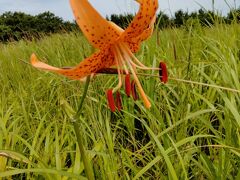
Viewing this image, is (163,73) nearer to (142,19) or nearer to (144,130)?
(142,19)

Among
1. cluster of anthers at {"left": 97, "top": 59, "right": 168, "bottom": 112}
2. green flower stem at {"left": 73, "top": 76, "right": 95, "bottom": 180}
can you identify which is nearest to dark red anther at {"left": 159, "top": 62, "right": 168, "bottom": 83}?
cluster of anthers at {"left": 97, "top": 59, "right": 168, "bottom": 112}

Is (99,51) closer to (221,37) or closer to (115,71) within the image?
(115,71)

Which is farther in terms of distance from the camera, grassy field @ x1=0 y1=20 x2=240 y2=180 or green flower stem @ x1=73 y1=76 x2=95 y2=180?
grassy field @ x1=0 y1=20 x2=240 y2=180

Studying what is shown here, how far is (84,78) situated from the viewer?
641mm

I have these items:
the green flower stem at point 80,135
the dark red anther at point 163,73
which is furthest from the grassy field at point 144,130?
the dark red anther at point 163,73

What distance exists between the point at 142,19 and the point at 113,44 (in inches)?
2.3

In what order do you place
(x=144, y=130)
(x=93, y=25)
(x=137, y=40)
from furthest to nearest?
1. (x=144, y=130)
2. (x=137, y=40)
3. (x=93, y=25)

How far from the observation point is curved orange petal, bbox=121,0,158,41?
2.01 ft

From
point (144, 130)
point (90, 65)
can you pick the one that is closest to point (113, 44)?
point (90, 65)

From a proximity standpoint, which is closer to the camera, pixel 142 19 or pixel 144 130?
pixel 142 19

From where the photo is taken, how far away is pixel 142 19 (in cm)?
63

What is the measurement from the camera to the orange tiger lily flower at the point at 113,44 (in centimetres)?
56

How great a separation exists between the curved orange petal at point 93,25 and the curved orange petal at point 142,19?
2cm

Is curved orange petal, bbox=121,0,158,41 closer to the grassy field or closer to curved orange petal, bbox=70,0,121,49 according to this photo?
curved orange petal, bbox=70,0,121,49
